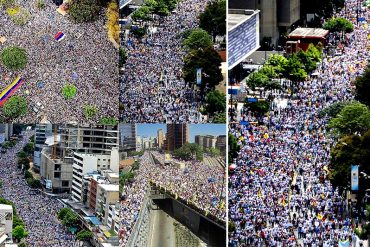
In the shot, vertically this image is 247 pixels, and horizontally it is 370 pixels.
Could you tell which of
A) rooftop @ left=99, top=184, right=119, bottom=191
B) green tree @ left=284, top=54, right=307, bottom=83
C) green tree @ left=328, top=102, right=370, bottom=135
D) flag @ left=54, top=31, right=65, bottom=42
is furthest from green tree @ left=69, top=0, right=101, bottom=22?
green tree @ left=284, top=54, right=307, bottom=83

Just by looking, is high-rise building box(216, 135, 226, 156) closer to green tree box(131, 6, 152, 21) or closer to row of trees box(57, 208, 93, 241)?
row of trees box(57, 208, 93, 241)

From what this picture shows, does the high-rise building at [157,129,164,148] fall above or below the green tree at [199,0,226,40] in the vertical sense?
below

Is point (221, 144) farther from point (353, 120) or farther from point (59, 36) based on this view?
point (59, 36)

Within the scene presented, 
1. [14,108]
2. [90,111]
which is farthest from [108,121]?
[14,108]

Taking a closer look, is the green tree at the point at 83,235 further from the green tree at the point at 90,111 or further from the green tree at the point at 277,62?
the green tree at the point at 277,62

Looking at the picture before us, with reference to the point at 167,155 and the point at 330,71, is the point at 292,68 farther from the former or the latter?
the point at 167,155
